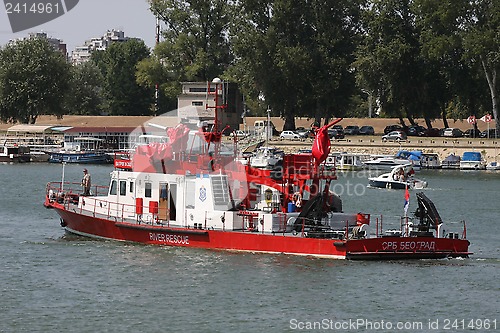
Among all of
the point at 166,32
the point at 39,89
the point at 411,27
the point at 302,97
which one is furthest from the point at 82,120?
the point at 411,27

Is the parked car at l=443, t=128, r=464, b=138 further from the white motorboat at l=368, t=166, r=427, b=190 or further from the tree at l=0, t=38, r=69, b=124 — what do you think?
the tree at l=0, t=38, r=69, b=124

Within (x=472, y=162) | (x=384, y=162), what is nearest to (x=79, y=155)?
(x=384, y=162)

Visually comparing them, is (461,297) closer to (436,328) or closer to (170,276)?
(436,328)

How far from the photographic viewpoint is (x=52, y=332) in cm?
3288

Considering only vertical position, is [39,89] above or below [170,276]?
above

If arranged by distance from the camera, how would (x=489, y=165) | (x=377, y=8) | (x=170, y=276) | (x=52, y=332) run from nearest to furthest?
(x=52, y=332)
(x=170, y=276)
(x=489, y=165)
(x=377, y=8)

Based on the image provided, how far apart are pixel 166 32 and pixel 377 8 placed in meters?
25.9

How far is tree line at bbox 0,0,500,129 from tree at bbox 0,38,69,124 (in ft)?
48.2

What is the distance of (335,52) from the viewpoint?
4754 inches

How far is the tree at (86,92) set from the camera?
166625 mm

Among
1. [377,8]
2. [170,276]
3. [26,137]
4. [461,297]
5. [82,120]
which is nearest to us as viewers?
[461,297]

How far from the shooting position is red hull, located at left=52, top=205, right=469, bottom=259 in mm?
41812

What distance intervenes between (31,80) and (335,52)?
4134cm

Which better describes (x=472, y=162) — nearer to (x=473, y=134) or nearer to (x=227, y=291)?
(x=473, y=134)
